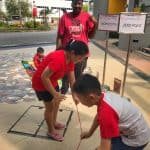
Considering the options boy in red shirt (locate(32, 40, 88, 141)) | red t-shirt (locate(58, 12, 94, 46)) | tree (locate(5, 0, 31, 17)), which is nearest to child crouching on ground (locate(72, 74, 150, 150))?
boy in red shirt (locate(32, 40, 88, 141))

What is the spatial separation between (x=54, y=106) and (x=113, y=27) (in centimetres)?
248

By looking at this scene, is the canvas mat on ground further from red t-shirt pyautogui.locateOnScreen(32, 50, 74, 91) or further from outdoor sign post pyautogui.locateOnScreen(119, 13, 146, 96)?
outdoor sign post pyautogui.locateOnScreen(119, 13, 146, 96)

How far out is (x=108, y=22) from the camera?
581 cm

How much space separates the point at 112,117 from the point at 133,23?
3.23m

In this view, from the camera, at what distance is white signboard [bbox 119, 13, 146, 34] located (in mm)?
5036

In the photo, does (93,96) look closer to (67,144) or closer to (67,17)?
(67,144)

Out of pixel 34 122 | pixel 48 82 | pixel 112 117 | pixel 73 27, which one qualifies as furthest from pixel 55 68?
pixel 73 27

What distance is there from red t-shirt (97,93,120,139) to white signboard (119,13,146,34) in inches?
123

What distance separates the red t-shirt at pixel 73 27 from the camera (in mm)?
4668

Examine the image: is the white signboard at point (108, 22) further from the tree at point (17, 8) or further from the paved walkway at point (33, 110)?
the tree at point (17, 8)

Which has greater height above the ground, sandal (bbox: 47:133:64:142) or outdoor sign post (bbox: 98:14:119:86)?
outdoor sign post (bbox: 98:14:119:86)

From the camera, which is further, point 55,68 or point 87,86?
point 55,68

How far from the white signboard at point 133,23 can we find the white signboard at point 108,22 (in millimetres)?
366

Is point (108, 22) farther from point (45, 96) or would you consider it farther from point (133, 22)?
point (45, 96)
